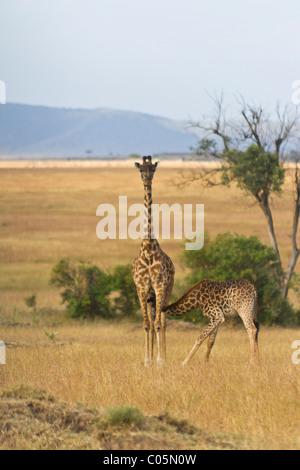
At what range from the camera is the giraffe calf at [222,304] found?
11.4 m

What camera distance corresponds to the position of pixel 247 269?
67.9 feet

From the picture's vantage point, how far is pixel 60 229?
45.2m

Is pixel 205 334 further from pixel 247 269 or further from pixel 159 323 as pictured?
pixel 247 269

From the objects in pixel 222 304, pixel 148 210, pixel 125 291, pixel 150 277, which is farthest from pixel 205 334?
pixel 125 291

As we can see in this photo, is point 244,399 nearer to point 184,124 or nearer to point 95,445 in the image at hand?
point 95,445

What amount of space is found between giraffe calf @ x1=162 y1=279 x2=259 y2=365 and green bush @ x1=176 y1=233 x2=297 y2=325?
8877 millimetres

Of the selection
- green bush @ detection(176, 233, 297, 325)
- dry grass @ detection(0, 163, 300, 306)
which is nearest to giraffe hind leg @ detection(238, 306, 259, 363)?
green bush @ detection(176, 233, 297, 325)

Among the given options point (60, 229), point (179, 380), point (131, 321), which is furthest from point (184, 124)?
point (60, 229)

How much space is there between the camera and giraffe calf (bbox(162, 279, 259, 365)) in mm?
11359

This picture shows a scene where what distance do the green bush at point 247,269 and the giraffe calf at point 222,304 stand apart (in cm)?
888

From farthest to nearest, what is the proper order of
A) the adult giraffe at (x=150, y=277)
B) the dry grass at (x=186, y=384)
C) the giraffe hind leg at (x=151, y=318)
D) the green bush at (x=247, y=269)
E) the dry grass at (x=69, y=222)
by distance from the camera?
1. the dry grass at (x=69, y=222)
2. the green bush at (x=247, y=269)
3. the giraffe hind leg at (x=151, y=318)
4. the adult giraffe at (x=150, y=277)
5. the dry grass at (x=186, y=384)

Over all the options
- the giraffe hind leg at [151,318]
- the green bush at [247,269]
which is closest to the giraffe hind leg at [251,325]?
the giraffe hind leg at [151,318]

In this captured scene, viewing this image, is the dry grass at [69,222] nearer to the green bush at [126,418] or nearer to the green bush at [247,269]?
the green bush at [247,269]
